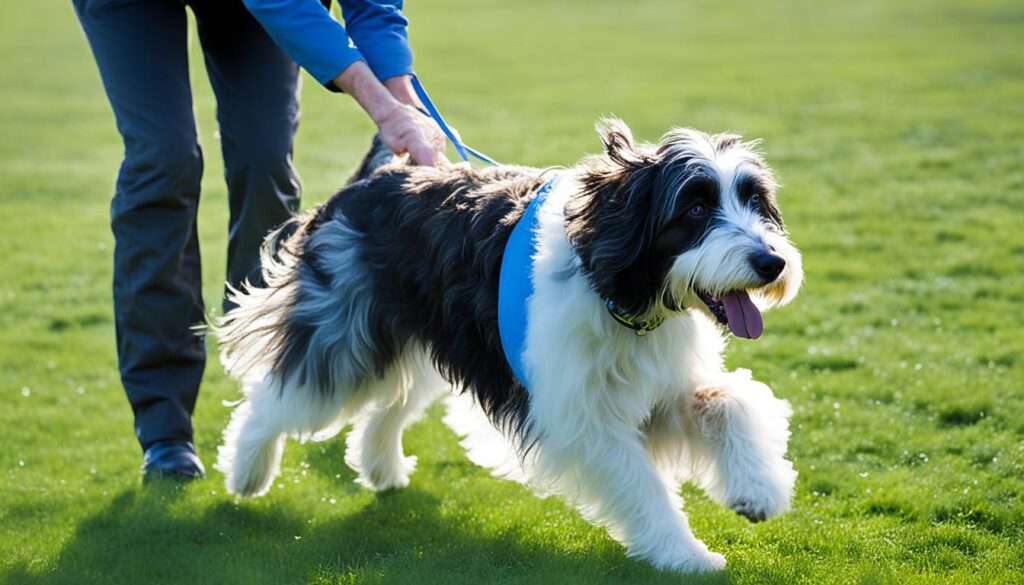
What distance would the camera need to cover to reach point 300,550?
434 cm

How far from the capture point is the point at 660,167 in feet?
12.2

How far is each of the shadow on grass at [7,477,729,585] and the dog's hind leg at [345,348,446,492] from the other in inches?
7.0

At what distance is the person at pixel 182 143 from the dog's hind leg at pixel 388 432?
678 millimetres

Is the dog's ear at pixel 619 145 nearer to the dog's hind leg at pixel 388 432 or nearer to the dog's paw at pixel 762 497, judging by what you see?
the dog's paw at pixel 762 497

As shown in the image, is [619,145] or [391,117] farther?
[391,117]

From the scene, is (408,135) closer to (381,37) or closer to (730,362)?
(381,37)

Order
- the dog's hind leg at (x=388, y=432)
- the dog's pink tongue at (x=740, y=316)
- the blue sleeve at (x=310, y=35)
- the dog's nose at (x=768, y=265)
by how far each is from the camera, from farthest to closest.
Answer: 1. the dog's hind leg at (x=388, y=432)
2. the blue sleeve at (x=310, y=35)
3. the dog's pink tongue at (x=740, y=316)
4. the dog's nose at (x=768, y=265)

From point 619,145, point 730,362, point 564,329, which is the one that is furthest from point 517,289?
point 730,362

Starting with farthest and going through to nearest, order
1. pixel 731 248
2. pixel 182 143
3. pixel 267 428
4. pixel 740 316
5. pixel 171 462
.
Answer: pixel 171 462 < pixel 182 143 < pixel 267 428 < pixel 740 316 < pixel 731 248

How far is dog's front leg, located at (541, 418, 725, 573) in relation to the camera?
12.8ft

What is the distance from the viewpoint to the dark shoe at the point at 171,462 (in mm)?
5059

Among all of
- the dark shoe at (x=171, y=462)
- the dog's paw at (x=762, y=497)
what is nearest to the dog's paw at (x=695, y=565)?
the dog's paw at (x=762, y=497)

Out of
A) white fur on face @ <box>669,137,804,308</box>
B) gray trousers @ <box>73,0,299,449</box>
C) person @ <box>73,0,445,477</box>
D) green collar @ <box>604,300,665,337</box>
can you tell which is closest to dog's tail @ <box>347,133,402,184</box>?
person @ <box>73,0,445,477</box>

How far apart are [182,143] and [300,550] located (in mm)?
1690
